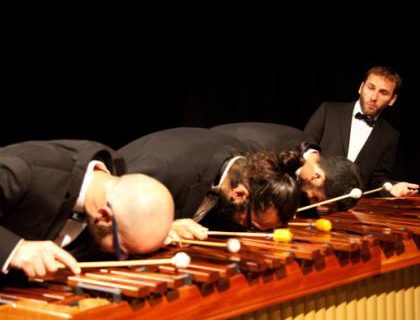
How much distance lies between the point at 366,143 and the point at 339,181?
114cm

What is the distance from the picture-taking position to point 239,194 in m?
3.25

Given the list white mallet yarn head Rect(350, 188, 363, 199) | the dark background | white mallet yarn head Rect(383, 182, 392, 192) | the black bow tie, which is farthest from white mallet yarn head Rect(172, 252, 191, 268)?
the dark background

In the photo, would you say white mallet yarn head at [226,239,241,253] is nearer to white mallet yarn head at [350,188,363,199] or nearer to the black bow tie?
white mallet yarn head at [350,188,363,199]

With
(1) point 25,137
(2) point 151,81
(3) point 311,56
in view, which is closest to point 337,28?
(3) point 311,56

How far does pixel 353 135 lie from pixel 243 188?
1.96 metres

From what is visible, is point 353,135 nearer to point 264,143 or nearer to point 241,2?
point 264,143

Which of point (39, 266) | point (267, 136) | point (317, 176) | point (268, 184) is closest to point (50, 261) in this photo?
point (39, 266)

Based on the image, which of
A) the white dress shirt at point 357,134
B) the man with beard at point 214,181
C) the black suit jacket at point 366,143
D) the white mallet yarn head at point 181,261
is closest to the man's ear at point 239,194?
the man with beard at point 214,181

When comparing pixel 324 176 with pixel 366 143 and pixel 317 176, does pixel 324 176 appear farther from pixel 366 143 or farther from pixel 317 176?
pixel 366 143

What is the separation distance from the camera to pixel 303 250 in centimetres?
288

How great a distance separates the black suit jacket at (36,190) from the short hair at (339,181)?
1.57 meters

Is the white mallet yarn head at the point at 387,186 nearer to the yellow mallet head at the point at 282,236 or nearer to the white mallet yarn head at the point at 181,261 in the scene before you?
the yellow mallet head at the point at 282,236

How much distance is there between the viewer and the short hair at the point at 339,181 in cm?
387

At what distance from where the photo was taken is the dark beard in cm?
327
